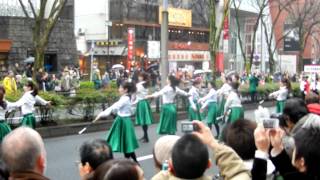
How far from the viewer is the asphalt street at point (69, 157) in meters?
9.49

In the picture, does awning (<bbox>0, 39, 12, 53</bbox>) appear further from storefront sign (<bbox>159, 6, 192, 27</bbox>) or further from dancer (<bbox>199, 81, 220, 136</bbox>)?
dancer (<bbox>199, 81, 220, 136</bbox>)

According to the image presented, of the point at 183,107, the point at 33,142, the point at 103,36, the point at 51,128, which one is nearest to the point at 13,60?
the point at 103,36

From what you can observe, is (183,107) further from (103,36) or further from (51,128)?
(103,36)

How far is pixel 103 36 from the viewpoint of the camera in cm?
4725

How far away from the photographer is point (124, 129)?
10.3m

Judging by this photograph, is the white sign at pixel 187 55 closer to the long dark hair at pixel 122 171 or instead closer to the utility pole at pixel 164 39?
the utility pole at pixel 164 39

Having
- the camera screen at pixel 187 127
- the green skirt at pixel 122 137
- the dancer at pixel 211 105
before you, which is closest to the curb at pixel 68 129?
the dancer at pixel 211 105

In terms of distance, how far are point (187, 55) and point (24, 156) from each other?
52.6 meters

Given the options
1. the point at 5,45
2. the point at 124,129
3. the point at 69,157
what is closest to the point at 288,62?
the point at 5,45

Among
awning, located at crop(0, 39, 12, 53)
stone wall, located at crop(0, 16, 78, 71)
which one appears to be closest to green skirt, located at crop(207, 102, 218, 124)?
stone wall, located at crop(0, 16, 78, 71)

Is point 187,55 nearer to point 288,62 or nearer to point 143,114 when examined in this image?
point 288,62

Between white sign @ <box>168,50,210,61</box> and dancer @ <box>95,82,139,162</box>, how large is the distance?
4118 cm

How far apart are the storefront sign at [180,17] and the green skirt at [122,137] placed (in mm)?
41052

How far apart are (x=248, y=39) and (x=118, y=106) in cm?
5787
